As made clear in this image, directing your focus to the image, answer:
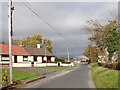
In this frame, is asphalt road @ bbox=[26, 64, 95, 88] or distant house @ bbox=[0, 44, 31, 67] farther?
distant house @ bbox=[0, 44, 31, 67]

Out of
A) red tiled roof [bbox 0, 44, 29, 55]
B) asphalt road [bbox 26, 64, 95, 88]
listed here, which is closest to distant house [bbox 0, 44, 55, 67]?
red tiled roof [bbox 0, 44, 29, 55]

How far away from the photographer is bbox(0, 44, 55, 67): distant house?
70231 millimetres

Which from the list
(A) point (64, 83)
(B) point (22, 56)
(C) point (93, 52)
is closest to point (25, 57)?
(B) point (22, 56)

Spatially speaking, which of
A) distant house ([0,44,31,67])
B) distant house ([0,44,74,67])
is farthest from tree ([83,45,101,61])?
distant house ([0,44,31,67])

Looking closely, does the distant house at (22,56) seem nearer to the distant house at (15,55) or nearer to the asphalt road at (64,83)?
the distant house at (15,55)

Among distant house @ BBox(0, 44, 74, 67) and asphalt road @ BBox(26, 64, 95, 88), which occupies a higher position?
distant house @ BBox(0, 44, 74, 67)

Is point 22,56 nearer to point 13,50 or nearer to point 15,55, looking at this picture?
point 15,55

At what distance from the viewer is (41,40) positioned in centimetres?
13150

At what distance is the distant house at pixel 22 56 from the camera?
70.2 m

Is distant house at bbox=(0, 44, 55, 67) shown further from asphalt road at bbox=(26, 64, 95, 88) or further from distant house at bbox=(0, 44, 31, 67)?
asphalt road at bbox=(26, 64, 95, 88)

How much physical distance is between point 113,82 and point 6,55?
2261 inches

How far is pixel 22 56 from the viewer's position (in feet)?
268

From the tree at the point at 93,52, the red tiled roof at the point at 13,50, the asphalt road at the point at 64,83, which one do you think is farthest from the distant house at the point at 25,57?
the asphalt road at the point at 64,83

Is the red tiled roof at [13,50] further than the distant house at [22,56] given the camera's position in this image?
Yes
